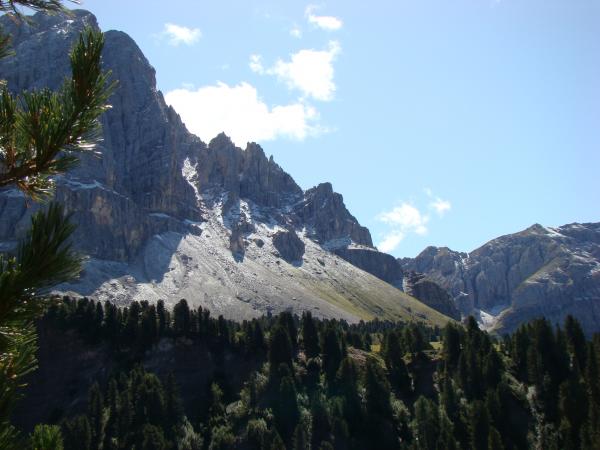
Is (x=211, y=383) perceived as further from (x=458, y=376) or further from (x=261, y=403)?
(x=458, y=376)

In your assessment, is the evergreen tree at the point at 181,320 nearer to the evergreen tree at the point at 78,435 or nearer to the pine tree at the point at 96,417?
the pine tree at the point at 96,417

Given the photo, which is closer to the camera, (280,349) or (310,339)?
(280,349)

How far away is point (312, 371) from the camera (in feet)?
365

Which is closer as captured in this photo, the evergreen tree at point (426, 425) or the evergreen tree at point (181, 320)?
the evergreen tree at point (426, 425)

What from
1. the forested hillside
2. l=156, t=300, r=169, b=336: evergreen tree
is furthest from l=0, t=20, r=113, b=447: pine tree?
l=156, t=300, r=169, b=336: evergreen tree

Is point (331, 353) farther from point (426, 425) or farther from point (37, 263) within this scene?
point (37, 263)

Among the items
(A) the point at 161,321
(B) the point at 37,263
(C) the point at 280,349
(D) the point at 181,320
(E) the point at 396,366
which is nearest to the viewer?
(B) the point at 37,263

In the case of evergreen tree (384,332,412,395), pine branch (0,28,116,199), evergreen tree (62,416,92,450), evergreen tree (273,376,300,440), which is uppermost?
pine branch (0,28,116,199)

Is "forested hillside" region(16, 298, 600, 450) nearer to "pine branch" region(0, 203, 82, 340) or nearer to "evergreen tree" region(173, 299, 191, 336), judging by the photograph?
"evergreen tree" region(173, 299, 191, 336)

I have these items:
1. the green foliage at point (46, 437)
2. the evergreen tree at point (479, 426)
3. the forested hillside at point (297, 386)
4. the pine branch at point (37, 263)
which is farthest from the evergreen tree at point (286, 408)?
the pine branch at point (37, 263)

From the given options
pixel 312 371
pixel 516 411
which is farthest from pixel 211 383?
pixel 516 411

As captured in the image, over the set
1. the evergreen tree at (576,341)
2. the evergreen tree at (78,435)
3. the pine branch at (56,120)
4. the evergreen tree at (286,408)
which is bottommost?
the evergreen tree at (78,435)

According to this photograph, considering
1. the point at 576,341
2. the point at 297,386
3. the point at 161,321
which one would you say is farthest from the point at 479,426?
the point at 161,321

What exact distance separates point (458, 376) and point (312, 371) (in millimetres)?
26899
